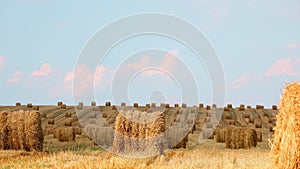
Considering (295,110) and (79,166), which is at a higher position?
(295,110)

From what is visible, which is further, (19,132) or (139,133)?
(19,132)

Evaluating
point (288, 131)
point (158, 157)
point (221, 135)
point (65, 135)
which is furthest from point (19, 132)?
point (288, 131)

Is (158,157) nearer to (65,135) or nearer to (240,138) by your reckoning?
(240,138)

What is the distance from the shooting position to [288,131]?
8383 millimetres

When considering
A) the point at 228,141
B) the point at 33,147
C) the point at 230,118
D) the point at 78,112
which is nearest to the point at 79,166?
the point at 33,147

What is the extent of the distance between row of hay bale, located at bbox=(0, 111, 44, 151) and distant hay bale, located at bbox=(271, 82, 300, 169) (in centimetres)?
886

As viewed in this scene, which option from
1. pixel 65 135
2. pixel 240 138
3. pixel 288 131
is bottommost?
pixel 240 138

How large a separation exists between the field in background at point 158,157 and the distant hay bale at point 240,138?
0.33 meters

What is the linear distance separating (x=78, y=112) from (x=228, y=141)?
16801 mm

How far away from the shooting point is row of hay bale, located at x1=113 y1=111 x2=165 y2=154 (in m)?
13.4

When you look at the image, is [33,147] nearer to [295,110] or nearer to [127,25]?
[127,25]

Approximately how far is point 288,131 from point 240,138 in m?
9.70

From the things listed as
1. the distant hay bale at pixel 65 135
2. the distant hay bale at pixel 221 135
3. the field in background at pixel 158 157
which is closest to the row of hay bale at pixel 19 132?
the field in background at pixel 158 157

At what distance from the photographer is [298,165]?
831 centimetres
